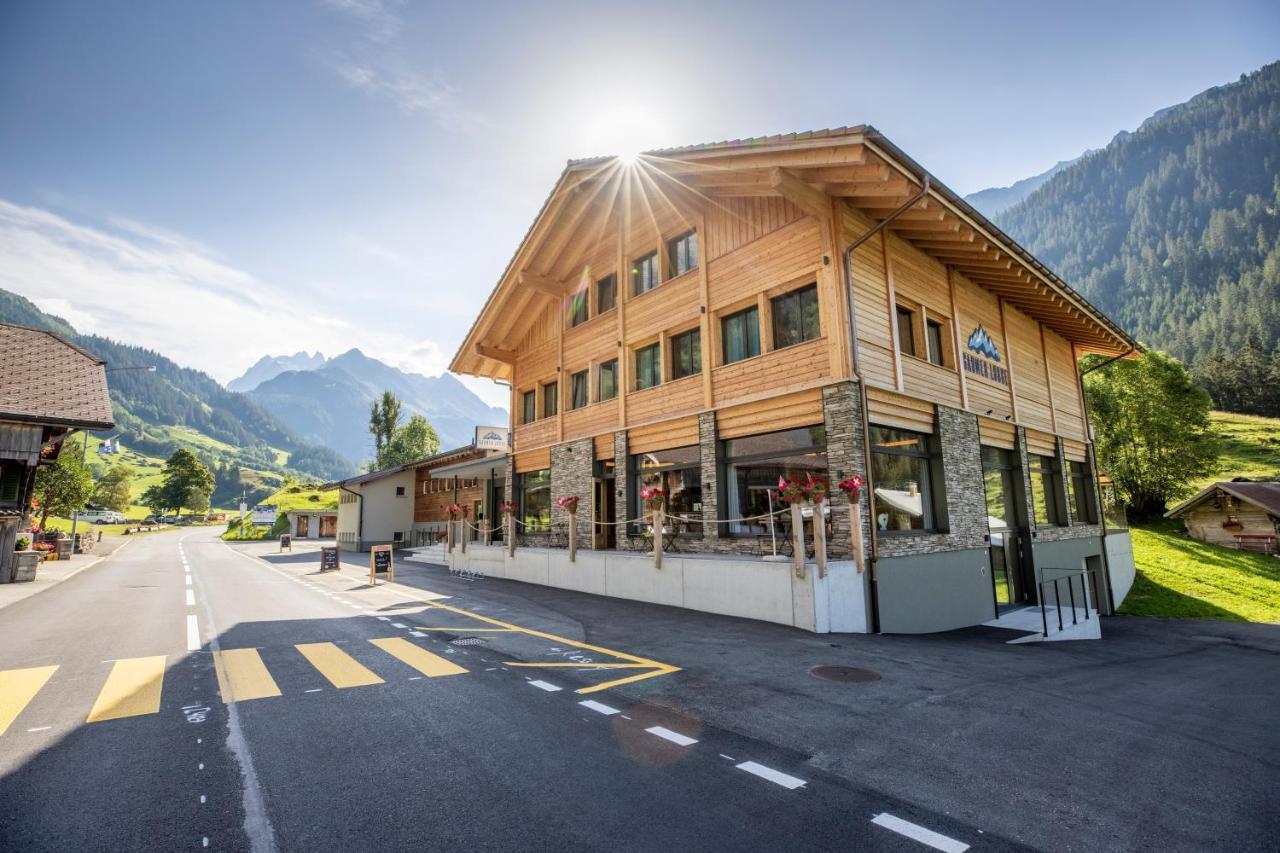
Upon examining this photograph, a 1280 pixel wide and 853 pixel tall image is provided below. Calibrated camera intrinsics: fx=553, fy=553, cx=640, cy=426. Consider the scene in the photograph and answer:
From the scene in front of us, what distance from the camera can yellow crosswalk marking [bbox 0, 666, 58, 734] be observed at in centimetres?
483

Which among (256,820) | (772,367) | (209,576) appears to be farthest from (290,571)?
(256,820)

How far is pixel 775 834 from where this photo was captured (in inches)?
118

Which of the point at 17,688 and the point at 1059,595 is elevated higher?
the point at 17,688

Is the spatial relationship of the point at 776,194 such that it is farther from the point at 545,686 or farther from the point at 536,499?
the point at 536,499

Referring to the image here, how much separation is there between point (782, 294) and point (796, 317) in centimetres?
71

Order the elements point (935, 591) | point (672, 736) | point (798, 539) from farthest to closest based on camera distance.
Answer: point (935, 591) → point (798, 539) → point (672, 736)

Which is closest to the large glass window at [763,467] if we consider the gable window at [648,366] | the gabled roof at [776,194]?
the gable window at [648,366]

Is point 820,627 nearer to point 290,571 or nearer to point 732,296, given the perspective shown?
point 732,296

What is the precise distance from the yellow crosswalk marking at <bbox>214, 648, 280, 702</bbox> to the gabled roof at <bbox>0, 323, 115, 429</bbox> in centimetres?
1474

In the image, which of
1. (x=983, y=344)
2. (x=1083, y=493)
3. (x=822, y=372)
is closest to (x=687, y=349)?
(x=822, y=372)

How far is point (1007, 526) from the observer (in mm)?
15109

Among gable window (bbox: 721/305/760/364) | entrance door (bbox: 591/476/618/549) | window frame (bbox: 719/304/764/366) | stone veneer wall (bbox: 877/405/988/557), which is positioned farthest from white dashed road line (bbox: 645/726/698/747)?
entrance door (bbox: 591/476/618/549)

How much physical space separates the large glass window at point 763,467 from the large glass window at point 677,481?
0.83 metres

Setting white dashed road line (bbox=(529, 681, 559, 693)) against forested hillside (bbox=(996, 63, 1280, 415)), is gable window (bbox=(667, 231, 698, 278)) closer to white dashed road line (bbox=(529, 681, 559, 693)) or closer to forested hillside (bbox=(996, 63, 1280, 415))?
white dashed road line (bbox=(529, 681, 559, 693))
